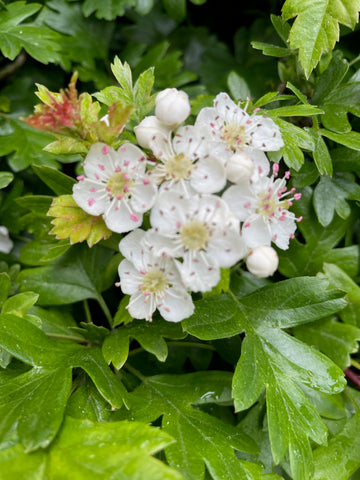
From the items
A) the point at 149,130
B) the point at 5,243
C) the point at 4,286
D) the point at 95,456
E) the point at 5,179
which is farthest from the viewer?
the point at 5,243

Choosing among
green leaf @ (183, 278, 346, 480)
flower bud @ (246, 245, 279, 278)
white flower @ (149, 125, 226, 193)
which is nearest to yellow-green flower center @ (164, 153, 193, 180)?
white flower @ (149, 125, 226, 193)

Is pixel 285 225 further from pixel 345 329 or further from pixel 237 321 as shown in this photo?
pixel 345 329

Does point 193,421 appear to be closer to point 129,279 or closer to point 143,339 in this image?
point 143,339

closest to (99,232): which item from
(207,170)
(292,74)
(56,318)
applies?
(207,170)

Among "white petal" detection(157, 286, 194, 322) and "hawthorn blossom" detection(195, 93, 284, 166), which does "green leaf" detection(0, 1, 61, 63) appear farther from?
"white petal" detection(157, 286, 194, 322)

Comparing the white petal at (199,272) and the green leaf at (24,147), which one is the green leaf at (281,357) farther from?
the green leaf at (24,147)

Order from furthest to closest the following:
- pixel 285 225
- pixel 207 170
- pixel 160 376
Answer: pixel 160 376 → pixel 285 225 → pixel 207 170

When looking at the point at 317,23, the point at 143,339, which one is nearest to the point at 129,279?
the point at 143,339
